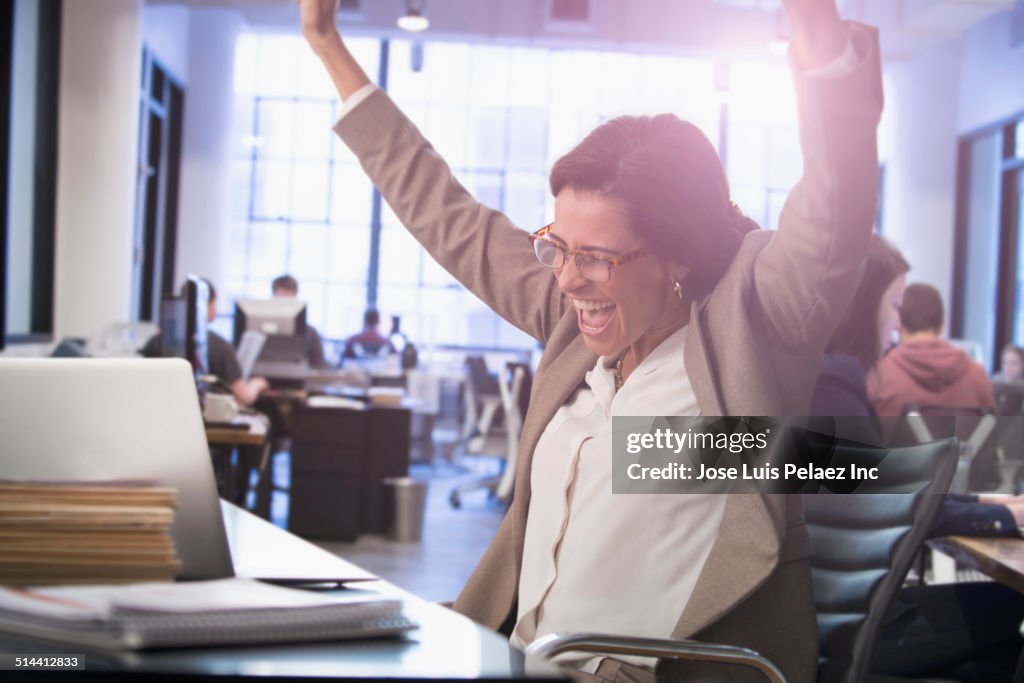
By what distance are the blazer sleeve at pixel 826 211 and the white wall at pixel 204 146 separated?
10886 millimetres

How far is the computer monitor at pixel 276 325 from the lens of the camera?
666 cm

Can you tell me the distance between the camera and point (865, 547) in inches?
73.6

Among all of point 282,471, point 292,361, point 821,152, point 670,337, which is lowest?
point 282,471

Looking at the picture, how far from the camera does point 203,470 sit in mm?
1125

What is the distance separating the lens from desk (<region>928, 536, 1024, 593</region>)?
1856 mm

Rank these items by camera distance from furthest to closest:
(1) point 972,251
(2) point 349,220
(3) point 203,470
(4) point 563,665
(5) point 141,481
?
(2) point 349,220, (1) point 972,251, (4) point 563,665, (3) point 203,470, (5) point 141,481

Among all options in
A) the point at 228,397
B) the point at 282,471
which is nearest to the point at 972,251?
the point at 282,471

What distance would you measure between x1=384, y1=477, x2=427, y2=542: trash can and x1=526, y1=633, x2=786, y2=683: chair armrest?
4908 mm

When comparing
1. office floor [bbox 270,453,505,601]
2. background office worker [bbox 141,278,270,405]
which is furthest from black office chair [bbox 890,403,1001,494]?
background office worker [bbox 141,278,270,405]

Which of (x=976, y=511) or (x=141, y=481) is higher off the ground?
(x=141, y=481)

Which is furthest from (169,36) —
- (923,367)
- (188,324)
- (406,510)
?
(923,367)

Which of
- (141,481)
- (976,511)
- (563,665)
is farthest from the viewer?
(976,511)

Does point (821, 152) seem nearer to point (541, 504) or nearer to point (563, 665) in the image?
point (541, 504)

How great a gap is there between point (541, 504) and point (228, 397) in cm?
333
